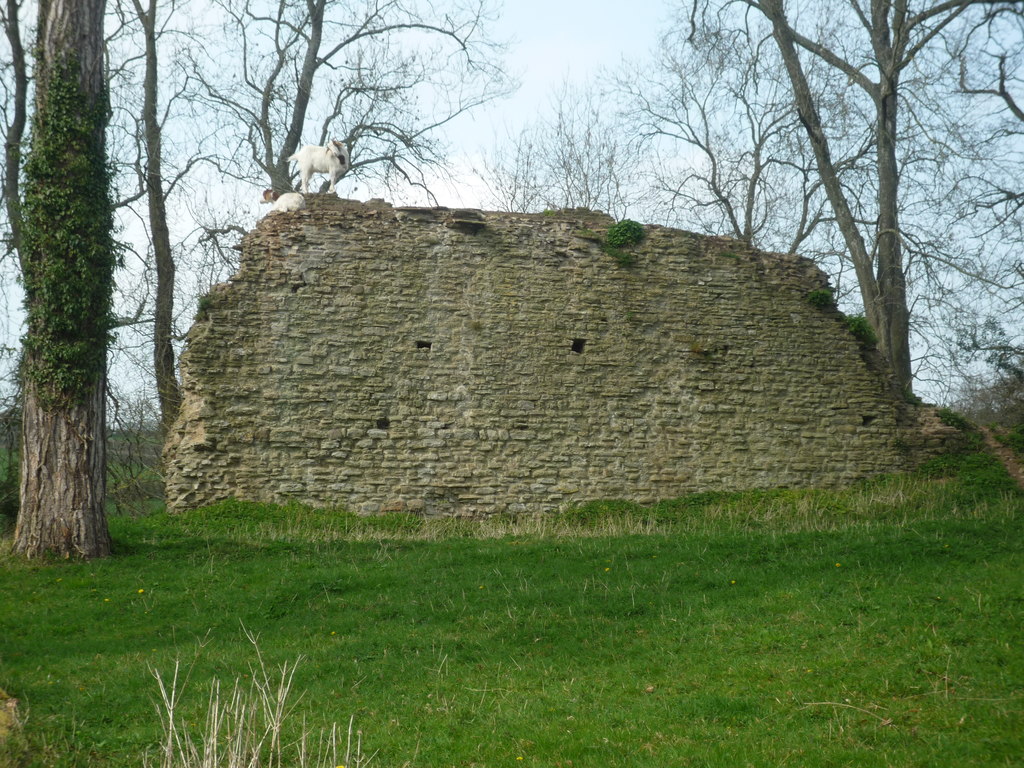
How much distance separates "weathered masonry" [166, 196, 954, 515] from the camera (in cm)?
1293

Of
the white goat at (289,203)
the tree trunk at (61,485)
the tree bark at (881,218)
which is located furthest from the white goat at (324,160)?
the tree bark at (881,218)

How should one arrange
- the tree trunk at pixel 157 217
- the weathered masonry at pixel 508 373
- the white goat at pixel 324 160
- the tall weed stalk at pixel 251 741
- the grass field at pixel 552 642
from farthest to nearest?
the tree trunk at pixel 157 217 → the white goat at pixel 324 160 → the weathered masonry at pixel 508 373 → the grass field at pixel 552 642 → the tall weed stalk at pixel 251 741

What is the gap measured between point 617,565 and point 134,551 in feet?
18.0

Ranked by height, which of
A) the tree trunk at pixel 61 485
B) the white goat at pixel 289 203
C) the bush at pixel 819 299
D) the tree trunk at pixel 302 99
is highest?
the tree trunk at pixel 302 99

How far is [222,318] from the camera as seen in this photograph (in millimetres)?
13031

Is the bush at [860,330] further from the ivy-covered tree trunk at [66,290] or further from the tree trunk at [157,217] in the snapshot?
the tree trunk at [157,217]

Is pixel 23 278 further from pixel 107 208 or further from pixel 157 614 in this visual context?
pixel 157 614

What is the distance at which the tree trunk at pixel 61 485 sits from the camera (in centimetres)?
985

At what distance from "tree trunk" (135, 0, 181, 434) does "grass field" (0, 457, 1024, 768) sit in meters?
7.01

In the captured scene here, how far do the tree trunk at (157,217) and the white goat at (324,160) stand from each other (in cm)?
516

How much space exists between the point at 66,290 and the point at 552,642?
274 inches

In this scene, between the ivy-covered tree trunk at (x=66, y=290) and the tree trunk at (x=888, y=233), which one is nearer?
the ivy-covered tree trunk at (x=66, y=290)

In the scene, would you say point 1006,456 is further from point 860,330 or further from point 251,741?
point 251,741

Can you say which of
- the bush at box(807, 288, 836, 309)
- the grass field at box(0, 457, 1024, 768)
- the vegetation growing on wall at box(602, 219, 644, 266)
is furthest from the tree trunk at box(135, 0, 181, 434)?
the bush at box(807, 288, 836, 309)
